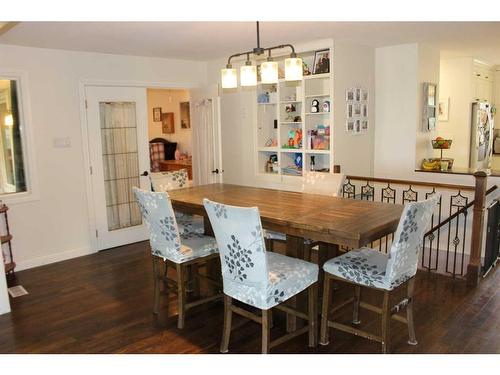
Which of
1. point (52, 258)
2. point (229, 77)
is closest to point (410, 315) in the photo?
point (229, 77)

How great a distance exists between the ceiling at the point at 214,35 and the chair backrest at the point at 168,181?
1.33 metres

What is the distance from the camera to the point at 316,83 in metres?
5.09

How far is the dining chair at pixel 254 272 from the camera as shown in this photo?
7.89 feet

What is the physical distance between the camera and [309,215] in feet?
9.20

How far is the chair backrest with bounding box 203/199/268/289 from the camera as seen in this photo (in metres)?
2.37

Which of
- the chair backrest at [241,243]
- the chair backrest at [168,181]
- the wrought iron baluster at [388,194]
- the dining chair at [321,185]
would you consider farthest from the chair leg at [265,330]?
the wrought iron baluster at [388,194]

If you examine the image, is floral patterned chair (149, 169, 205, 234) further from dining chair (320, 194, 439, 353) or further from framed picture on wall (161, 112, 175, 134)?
framed picture on wall (161, 112, 175, 134)

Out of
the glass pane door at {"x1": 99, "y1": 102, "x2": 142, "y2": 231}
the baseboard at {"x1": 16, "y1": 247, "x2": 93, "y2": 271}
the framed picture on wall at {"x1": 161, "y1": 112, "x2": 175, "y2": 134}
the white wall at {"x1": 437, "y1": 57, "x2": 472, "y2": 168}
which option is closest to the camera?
the baseboard at {"x1": 16, "y1": 247, "x2": 93, "y2": 271}

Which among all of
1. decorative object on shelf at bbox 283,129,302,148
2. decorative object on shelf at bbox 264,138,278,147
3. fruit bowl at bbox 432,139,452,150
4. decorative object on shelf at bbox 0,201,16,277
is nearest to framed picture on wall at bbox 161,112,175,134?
decorative object on shelf at bbox 264,138,278,147

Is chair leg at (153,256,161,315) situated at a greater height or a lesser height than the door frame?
lesser

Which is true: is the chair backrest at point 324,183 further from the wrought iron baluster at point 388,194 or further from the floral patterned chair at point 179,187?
the floral patterned chair at point 179,187

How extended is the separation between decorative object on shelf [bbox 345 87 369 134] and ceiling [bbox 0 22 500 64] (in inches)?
22.2

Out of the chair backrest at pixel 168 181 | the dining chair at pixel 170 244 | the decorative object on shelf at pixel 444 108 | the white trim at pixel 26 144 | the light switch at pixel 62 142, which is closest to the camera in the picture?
the dining chair at pixel 170 244

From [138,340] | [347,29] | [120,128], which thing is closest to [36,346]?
[138,340]
